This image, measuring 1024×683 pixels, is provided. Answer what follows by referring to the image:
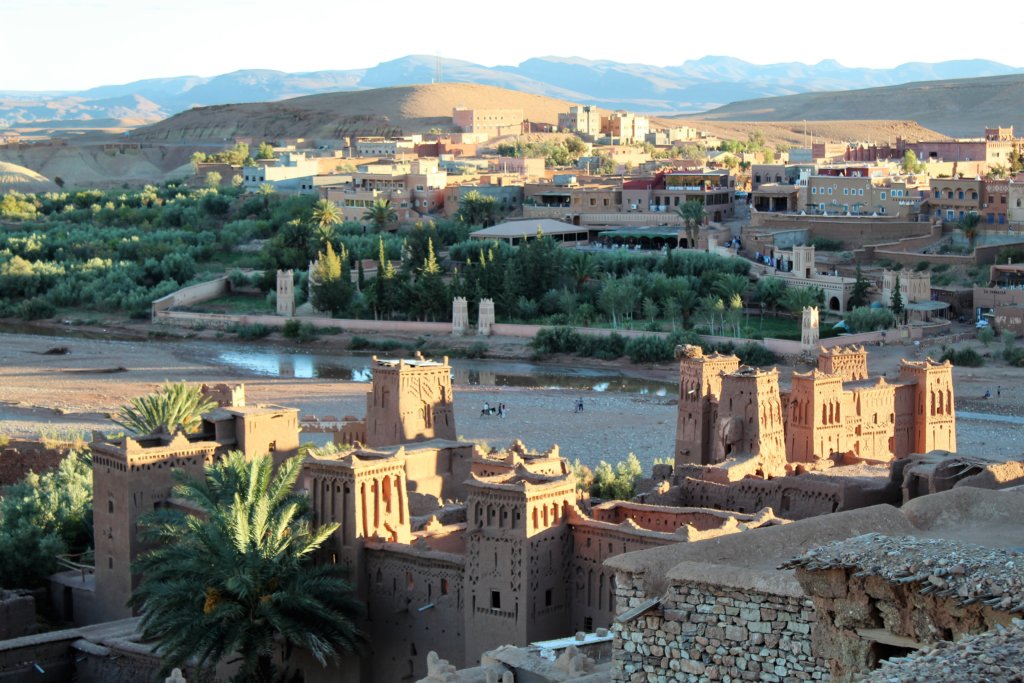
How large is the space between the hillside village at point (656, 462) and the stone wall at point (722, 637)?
1 centimetres

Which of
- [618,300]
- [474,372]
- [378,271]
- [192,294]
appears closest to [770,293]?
[618,300]

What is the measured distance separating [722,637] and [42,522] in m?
17.8

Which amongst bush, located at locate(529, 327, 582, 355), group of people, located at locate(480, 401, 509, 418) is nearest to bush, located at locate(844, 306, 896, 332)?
bush, located at locate(529, 327, 582, 355)

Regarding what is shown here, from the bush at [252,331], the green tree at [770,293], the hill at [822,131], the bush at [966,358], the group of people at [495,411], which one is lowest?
the bush at [252,331]

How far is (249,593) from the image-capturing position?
18094mm

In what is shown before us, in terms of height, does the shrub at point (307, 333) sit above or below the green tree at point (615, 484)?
below

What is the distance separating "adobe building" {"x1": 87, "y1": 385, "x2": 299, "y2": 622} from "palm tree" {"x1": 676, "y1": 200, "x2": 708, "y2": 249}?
37193mm

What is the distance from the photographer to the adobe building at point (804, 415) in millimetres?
23453

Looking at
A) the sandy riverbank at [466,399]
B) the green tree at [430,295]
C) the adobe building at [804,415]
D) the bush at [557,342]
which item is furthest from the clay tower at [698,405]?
the green tree at [430,295]

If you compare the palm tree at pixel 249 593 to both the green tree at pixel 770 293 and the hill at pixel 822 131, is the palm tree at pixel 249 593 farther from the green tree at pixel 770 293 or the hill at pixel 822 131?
the hill at pixel 822 131

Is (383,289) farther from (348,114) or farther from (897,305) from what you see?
(348,114)

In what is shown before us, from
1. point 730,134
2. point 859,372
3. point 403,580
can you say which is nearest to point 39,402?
point 859,372

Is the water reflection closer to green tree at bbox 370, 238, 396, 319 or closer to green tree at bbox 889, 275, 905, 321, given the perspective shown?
green tree at bbox 370, 238, 396, 319

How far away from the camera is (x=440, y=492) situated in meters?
23.1
